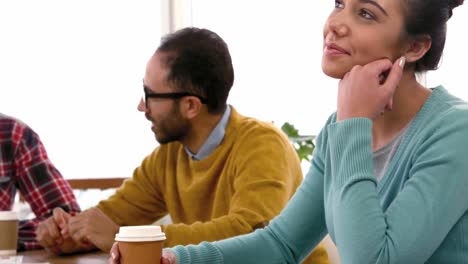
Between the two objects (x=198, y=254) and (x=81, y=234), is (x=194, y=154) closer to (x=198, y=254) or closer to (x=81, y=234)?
(x=81, y=234)

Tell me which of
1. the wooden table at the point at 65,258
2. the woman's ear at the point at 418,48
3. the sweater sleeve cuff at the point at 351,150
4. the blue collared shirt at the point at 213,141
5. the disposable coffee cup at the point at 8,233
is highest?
the woman's ear at the point at 418,48

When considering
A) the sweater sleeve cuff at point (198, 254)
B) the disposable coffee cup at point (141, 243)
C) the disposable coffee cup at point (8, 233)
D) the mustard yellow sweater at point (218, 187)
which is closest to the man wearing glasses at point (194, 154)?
the mustard yellow sweater at point (218, 187)

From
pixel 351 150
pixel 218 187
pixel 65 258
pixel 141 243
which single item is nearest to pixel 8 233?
pixel 65 258

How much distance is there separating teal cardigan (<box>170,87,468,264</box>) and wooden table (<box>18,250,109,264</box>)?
54cm

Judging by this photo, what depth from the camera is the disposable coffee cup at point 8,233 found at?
206cm

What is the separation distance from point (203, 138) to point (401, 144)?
1053 mm

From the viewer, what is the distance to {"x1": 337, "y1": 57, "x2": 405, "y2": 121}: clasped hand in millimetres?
1492

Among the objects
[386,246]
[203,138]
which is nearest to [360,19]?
[386,246]

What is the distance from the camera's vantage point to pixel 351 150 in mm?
1430

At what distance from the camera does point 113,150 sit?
15.0 ft

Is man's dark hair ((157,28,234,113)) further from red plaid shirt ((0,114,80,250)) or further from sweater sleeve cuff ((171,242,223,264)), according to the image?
sweater sleeve cuff ((171,242,223,264))

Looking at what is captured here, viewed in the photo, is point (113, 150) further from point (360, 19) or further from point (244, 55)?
point (360, 19)

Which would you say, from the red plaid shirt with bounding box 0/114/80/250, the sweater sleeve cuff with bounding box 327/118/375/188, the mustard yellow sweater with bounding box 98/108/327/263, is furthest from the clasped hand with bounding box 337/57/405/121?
the red plaid shirt with bounding box 0/114/80/250

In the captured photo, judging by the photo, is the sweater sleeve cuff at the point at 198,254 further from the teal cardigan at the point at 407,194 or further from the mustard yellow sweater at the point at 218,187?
the mustard yellow sweater at the point at 218,187
